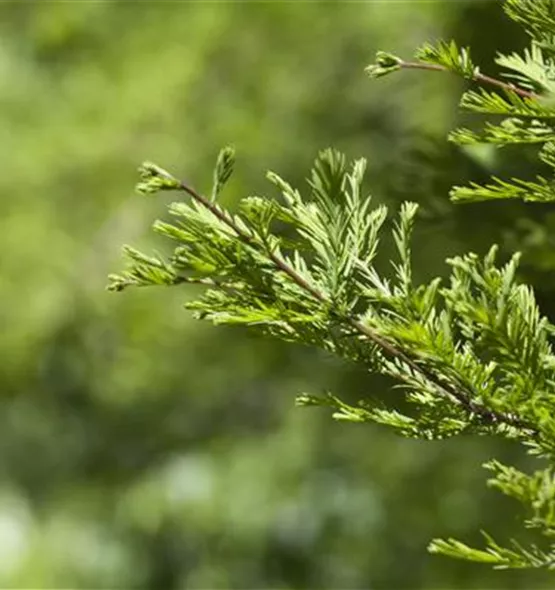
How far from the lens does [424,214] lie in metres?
1.19

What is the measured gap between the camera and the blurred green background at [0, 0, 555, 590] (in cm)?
251

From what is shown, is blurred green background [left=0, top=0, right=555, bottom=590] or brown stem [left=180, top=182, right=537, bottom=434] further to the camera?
blurred green background [left=0, top=0, right=555, bottom=590]

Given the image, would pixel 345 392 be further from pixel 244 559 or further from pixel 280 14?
pixel 244 559

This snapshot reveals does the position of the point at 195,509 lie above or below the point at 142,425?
below

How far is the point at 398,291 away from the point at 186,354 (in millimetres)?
2123

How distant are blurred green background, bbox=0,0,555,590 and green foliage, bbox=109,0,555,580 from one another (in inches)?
50.2

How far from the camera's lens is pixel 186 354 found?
277cm

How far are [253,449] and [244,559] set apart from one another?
32 cm

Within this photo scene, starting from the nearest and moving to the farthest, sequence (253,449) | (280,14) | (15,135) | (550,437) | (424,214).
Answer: (550,437) → (424,214) → (280,14) → (15,135) → (253,449)

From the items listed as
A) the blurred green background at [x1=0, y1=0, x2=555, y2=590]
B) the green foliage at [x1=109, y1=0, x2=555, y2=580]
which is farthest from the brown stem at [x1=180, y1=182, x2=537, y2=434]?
the blurred green background at [x1=0, y1=0, x2=555, y2=590]

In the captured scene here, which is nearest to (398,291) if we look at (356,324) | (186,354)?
(356,324)

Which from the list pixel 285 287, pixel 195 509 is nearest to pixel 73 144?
pixel 195 509

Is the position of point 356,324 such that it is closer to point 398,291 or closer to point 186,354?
point 398,291

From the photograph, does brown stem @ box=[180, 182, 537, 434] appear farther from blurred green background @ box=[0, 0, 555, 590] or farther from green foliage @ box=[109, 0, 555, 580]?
blurred green background @ box=[0, 0, 555, 590]
